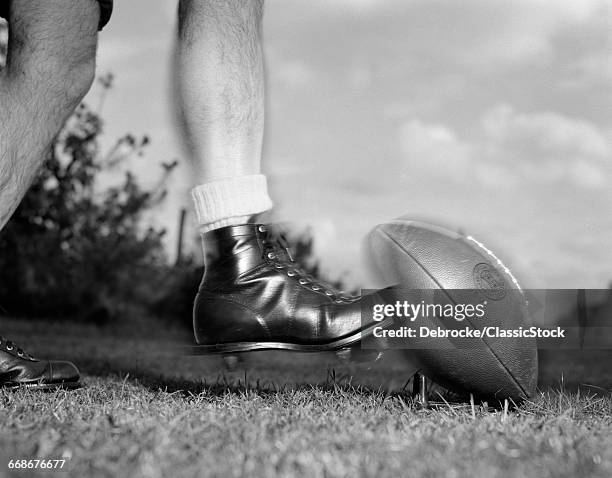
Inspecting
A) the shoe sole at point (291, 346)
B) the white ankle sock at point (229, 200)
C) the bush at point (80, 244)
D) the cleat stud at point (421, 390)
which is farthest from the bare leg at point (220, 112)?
the bush at point (80, 244)

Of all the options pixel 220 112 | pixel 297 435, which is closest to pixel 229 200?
pixel 220 112

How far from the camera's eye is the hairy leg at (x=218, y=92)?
233 centimetres

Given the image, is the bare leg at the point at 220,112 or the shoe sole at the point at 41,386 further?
the shoe sole at the point at 41,386

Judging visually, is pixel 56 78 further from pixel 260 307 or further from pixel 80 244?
pixel 80 244

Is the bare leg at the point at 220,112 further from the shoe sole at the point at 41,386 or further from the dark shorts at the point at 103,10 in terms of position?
the shoe sole at the point at 41,386

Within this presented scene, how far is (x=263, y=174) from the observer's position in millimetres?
2410

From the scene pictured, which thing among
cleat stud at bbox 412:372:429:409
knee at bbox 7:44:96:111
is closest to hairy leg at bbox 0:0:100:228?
knee at bbox 7:44:96:111

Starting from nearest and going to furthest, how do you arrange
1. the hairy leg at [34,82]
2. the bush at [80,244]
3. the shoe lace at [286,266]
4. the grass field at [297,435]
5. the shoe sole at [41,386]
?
the grass field at [297,435] → the hairy leg at [34,82] → the shoe lace at [286,266] → the shoe sole at [41,386] → the bush at [80,244]

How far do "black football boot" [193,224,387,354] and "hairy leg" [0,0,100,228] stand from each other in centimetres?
61

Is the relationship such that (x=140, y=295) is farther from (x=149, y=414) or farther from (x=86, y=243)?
(x=149, y=414)

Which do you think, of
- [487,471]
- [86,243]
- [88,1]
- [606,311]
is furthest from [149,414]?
[86,243]

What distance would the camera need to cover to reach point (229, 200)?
231 centimetres

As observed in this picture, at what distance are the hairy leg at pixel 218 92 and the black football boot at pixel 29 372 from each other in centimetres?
101

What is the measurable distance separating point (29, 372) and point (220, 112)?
1273 millimetres
